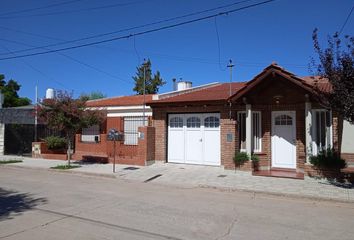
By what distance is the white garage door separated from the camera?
53.9 ft

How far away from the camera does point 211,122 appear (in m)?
16.6

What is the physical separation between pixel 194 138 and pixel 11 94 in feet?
166

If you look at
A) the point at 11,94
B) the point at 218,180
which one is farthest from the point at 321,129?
the point at 11,94

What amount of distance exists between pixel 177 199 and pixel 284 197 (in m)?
3.35

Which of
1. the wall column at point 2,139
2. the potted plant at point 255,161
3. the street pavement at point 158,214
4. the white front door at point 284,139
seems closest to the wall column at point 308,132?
the white front door at point 284,139

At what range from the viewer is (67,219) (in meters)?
7.36

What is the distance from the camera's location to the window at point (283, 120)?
15.0 meters

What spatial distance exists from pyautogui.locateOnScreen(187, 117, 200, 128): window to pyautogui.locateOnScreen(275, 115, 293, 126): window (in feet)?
12.3

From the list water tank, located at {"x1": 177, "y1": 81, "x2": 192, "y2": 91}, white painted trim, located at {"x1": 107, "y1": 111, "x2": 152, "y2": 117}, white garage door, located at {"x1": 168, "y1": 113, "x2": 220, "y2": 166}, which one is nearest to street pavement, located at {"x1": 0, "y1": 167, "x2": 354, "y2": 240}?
white garage door, located at {"x1": 168, "y1": 113, "x2": 220, "y2": 166}

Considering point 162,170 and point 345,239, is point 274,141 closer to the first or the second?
point 162,170

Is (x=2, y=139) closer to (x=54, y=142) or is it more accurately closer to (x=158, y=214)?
(x=54, y=142)

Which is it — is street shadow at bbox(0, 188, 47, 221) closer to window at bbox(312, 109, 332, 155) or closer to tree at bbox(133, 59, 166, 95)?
window at bbox(312, 109, 332, 155)

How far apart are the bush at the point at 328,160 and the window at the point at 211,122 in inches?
182

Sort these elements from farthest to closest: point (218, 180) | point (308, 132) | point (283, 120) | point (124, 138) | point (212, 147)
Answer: point (124, 138), point (212, 147), point (283, 120), point (308, 132), point (218, 180)
